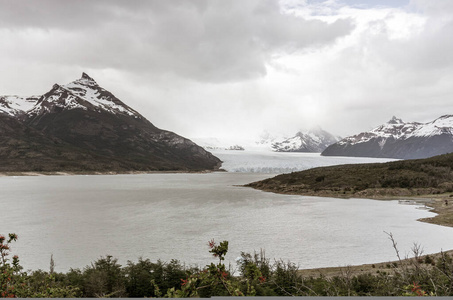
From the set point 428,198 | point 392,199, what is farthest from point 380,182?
point 428,198

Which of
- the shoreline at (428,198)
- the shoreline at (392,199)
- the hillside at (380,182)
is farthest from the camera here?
the hillside at (380,182)

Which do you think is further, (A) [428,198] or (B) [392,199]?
(B) [392,199]

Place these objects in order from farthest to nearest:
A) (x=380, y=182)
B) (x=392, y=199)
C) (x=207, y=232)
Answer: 1. (x=380, y=182)
2. (x=392, y=199)
3. (x=207, y=232)

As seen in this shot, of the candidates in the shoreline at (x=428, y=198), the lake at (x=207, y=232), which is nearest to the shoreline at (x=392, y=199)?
the shoreline at (x=428, y=198)

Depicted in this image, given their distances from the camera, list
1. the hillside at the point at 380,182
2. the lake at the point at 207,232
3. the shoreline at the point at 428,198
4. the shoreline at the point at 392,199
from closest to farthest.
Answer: the shoreline at the point at 392,199, the lake at the point at 207,232, the shoreline at the point at 428,198, the hillside at the point at 380,182

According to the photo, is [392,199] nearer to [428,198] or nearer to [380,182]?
[428,198]

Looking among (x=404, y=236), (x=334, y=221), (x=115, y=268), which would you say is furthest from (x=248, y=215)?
(x=115, y=268)

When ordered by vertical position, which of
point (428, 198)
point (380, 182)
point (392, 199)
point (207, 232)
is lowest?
point (207, 232)

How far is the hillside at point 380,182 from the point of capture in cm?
7144

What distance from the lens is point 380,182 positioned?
7712cm

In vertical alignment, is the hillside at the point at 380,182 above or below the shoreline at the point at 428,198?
above

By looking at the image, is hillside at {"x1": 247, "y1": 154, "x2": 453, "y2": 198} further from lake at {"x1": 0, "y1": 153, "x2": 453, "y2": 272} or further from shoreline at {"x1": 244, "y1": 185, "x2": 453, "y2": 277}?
lake at {"x1": 0, "y1": 153, "x2": 453, "y2": 272}

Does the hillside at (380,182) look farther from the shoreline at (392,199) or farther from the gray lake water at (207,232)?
the gray lake water at (207,232)

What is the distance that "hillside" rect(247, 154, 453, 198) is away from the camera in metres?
71.4
